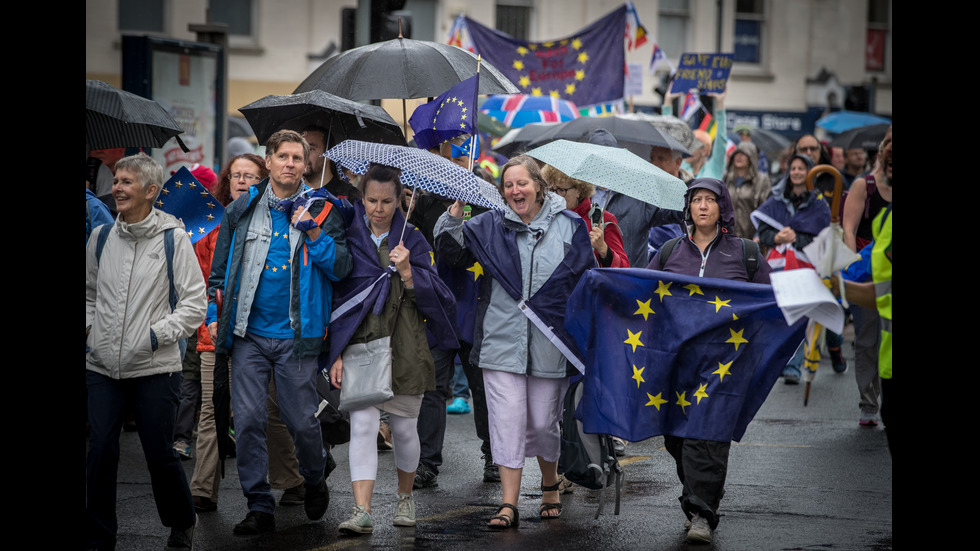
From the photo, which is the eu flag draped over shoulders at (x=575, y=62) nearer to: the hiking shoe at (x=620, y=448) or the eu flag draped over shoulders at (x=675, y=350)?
the hiking shoe at (x=620, y=448)

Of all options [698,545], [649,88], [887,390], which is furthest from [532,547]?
[649,88]

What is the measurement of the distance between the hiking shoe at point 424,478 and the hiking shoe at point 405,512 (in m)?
1.03

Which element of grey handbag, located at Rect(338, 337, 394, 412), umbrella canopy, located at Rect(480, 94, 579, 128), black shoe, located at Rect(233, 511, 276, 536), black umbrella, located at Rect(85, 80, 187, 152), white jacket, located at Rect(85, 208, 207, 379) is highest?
umbrella canopy, located at Rect(480, 94, 579, 128)

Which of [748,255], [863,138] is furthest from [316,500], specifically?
[863,138]

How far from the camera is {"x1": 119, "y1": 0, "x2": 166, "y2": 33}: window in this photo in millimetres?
26625

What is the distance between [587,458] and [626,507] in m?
0.49

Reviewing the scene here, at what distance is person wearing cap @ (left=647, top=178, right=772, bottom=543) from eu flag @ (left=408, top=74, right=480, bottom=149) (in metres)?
1.32

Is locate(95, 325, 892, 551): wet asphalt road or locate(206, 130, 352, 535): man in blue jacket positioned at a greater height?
locate(206, 130, 352, 535): man in blue jacket

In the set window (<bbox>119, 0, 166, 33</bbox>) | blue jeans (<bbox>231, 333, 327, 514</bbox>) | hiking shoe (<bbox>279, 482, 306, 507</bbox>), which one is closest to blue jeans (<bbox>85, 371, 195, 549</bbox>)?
blue jeans (<bbox>231, 333, 327, 514</bbox>)

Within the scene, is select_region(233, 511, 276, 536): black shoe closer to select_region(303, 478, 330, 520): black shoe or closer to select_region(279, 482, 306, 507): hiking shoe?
select_region(303, 478, 330, 520): black shoe

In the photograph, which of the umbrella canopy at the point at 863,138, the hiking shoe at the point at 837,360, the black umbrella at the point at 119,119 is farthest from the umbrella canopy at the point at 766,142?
the black umbrella at the point at 119,119

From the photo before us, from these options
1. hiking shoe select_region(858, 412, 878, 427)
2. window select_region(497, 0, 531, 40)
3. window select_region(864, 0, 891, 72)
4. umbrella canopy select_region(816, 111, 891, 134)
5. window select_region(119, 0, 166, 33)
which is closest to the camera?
hiking shoe select_region(858, 412, 878, 427)

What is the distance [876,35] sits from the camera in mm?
32781

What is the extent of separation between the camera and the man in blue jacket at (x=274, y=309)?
20.7ft
